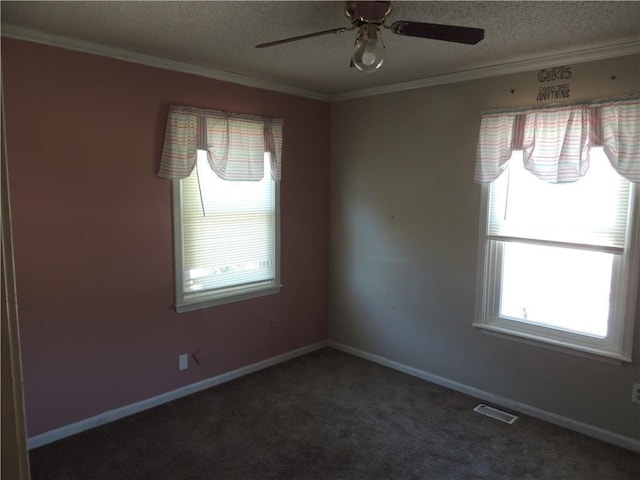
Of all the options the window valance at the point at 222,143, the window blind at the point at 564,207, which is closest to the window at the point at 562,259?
the window blind at the point at 564,207

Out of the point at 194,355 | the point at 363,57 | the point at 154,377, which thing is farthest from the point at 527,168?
the point at 154,377

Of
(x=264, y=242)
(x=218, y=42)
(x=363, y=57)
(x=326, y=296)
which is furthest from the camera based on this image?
(x=326, y=296)

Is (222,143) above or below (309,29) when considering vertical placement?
below

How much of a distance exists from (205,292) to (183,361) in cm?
55

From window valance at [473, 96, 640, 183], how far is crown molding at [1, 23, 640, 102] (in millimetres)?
300

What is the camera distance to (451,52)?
2.88 meters

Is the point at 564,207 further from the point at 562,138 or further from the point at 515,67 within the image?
the point at 515,67

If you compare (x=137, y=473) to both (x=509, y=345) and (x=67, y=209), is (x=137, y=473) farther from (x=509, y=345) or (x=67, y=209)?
(x=509, y=345)

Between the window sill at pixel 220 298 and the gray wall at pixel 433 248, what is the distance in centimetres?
79

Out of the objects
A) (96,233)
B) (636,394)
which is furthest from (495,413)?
(96,233)

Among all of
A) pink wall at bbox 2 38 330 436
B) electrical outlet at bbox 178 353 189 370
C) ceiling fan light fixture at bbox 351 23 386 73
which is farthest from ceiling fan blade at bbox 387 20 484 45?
electrical outlet at bbox 178 353 189 370

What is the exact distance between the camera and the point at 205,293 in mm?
3537

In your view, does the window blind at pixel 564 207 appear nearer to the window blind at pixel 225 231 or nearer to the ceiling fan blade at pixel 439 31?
the ceiling fan blade at pixel 439 31

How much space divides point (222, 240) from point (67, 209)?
45.2 inches
